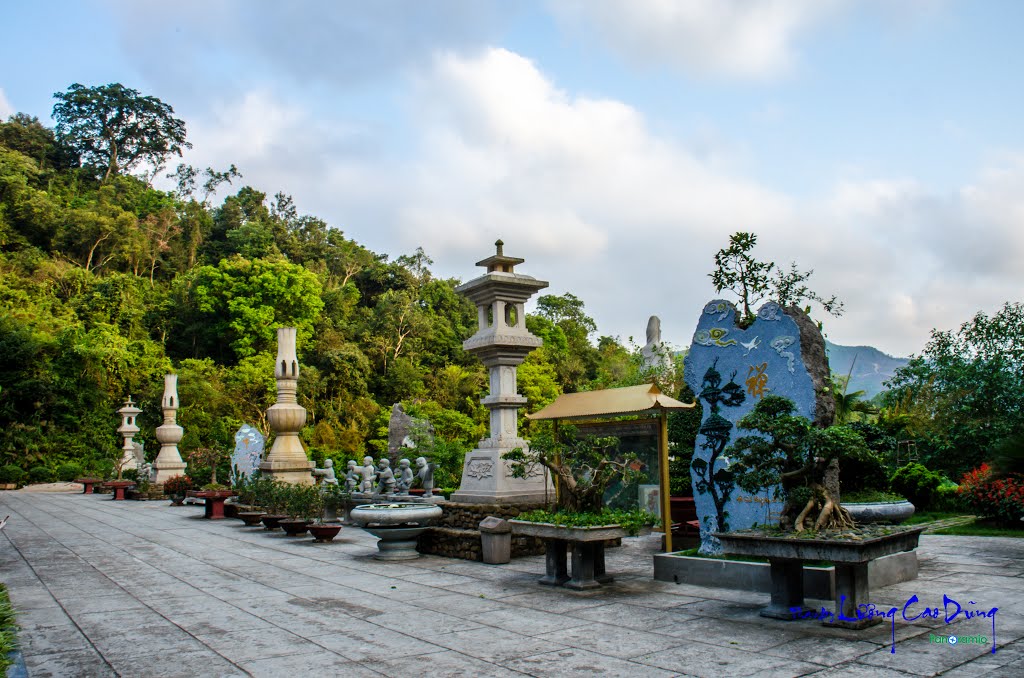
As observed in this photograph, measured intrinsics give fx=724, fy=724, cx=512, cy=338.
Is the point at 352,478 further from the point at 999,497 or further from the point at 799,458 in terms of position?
the point at 999,497

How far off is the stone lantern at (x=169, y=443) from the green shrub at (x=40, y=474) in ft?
24.5

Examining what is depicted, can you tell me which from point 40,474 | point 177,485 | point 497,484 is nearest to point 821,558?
point 497,484

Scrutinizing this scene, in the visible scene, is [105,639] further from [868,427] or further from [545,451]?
[868,427]

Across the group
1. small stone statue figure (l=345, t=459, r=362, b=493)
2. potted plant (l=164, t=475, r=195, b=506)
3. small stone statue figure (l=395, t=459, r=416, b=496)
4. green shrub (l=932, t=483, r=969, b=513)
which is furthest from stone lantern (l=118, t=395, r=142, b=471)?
green shrub (l=932, t=483, r=969, b=513)

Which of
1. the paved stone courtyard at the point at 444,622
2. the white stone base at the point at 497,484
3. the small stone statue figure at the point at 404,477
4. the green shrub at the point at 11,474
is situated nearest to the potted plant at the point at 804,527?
the paved stone courtyard at the point at 444,622

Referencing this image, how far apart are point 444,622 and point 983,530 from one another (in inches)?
372

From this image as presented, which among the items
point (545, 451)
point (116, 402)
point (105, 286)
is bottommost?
point (545, 451)

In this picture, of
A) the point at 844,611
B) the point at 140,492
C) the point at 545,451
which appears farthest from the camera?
the point at 140,492

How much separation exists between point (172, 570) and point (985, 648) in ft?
27.7

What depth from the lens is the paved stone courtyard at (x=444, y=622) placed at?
15.1ft

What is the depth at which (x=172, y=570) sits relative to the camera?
8.91 m

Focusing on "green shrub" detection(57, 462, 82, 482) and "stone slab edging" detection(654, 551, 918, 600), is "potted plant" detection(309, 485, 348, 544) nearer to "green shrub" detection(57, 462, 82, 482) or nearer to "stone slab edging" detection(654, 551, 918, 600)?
"stone slab edging" detection(654, 551, 918, 600)

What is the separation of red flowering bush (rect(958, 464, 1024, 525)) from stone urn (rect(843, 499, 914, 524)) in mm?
4510

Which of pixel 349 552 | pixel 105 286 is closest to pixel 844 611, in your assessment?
pixel 349 552
